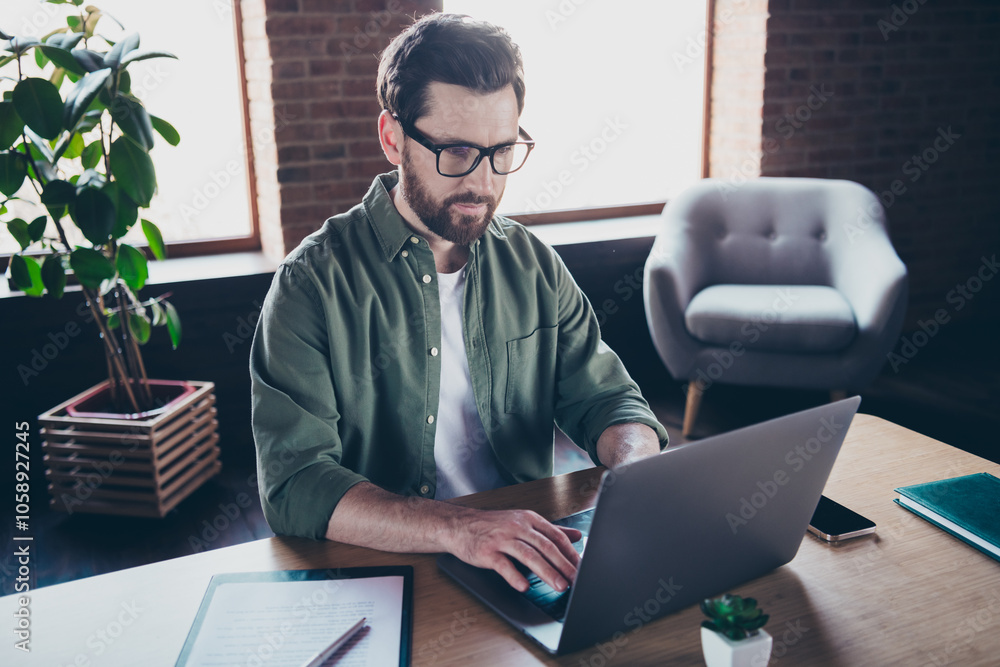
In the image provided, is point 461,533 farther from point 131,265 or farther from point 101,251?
point 101,251

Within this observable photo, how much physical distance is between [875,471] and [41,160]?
7.18 ft

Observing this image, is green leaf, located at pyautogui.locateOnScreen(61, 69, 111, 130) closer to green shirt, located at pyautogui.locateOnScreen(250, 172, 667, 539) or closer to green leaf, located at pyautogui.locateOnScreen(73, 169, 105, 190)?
green leaf, located at pyautogui.locateOnScreen(73, 169, 105, 190)

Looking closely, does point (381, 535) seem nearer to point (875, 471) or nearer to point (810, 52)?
point (875, 471)

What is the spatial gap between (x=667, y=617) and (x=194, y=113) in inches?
111

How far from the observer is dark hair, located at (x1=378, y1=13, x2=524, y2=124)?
1345mm

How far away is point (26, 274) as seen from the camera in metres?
2.30

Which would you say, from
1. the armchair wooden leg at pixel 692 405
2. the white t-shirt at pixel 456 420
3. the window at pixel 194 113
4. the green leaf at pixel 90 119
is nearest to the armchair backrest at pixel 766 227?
the armchair wooden leg at pixel 692 405

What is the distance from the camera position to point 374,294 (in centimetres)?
139

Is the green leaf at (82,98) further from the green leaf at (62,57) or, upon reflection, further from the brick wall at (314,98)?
the brick wall at (314,98)

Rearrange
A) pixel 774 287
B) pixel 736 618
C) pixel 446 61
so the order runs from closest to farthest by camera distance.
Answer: pixel 736 618 → pixel 446 61 → pixel 774 287

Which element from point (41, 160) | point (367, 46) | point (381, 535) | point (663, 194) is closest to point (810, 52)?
point (663, 194)

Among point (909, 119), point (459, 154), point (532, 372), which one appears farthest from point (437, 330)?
point (909, 119)

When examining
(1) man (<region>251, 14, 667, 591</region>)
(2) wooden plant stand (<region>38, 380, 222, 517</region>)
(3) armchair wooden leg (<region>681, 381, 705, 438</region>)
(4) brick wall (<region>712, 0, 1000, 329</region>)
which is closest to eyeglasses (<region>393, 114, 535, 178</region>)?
(1) man (<region>251, 14, 667, 591</region>)

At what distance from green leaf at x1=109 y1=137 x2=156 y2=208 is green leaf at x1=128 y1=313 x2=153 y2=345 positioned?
0.43m
